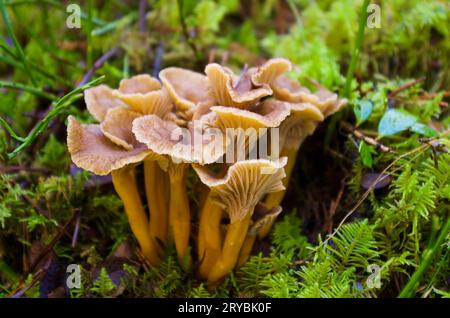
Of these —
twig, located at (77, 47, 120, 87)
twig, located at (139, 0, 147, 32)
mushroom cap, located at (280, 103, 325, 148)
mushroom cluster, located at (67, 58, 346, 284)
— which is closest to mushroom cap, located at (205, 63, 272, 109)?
mushroom cluster, located at (67, 58, 346, 284)

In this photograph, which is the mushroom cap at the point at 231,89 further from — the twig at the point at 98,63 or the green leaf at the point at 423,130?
the twig at the point at 98,63

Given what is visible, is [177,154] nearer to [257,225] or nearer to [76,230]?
[257,225]

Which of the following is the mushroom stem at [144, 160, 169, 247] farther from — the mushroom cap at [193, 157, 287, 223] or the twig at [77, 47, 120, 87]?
the twig at [77, 47, 120, 87]

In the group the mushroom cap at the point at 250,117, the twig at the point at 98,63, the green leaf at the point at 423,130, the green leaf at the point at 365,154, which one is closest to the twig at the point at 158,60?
the twig at the point at 98,63

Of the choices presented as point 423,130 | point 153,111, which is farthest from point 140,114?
point 423,130
